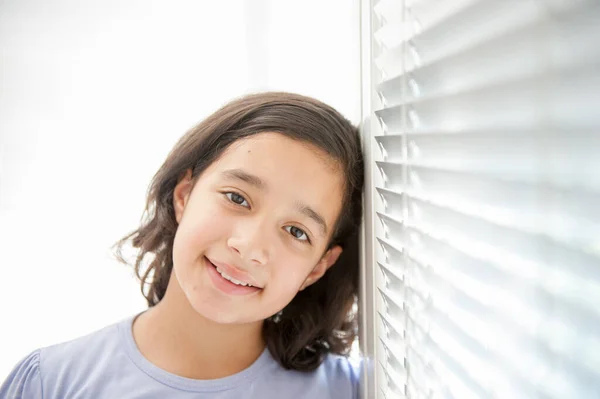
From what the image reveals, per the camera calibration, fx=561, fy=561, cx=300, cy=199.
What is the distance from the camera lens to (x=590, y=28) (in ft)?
1.04

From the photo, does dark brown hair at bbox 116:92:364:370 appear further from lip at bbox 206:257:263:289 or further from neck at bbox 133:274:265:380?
lip at bbox 206:257:263:289

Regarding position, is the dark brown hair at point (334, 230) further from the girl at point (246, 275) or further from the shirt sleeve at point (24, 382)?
the shirt sleeve at point (24, 382)

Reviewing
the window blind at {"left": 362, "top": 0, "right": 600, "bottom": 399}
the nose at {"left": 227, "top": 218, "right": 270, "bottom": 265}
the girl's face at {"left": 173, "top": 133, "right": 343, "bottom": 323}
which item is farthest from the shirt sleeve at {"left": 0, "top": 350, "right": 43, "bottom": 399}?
the window blind at {"left": 362, "top": 0, "right": 600, "bottom": 399}

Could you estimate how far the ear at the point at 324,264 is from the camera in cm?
109

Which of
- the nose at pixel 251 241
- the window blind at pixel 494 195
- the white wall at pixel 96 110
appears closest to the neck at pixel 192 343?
the nose at pixel 251 241

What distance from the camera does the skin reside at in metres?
0.93

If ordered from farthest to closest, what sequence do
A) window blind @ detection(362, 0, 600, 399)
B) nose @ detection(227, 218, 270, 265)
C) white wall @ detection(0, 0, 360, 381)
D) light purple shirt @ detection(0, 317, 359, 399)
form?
white wall @ detection(0, 0, 360, 381) < light purple shirt @ detection(0, 317, 359, 399) < nose @ detection(227, 218, 270, 265) < window blind @ detection(362, 0, 600, 399)

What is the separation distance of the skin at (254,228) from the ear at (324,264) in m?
0.05

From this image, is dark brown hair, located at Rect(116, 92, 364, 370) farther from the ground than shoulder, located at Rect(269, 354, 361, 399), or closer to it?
farther from the ground

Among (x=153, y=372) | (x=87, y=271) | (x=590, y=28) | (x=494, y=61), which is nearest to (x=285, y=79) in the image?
(x=87, y=271)

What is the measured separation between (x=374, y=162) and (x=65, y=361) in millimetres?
693

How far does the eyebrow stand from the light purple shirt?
319mm

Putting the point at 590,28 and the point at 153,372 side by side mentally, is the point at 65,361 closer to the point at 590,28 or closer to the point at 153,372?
the point at 153,372

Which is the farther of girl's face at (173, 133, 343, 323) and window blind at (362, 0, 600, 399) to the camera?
girl's face at (173, 133, 343, 323)
